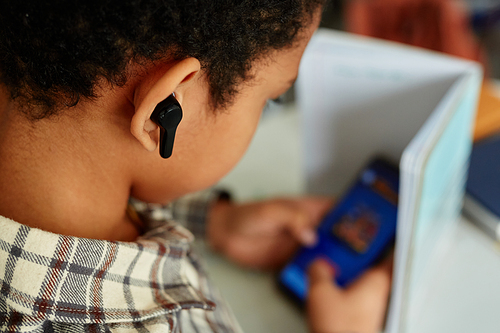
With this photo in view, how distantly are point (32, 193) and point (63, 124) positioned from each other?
82 mm

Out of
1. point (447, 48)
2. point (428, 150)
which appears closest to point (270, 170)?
point (428, 150)

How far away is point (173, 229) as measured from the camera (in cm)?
58

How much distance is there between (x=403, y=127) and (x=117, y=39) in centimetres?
52

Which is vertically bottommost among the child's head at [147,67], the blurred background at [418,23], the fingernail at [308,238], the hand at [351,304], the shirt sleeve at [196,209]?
the hand at [351,304]

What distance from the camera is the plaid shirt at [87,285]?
406 millimetres

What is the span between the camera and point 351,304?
0.64 m

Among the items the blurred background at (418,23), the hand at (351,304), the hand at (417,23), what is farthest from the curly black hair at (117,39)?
the hand at (417,23)

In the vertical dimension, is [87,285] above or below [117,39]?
below

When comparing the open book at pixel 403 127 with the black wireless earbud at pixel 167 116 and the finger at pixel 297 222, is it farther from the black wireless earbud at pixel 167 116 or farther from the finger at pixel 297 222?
the black wireless earbud at pixel 167 116

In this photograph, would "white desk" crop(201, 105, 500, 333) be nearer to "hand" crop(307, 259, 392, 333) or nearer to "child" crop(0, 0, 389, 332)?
"hand" crop(307, 259, 392, 333)

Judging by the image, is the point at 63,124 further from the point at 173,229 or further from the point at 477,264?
the point at 477,264

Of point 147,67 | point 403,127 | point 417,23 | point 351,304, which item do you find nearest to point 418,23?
point 417,23

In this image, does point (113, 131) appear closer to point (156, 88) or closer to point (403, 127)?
point (156, 88)

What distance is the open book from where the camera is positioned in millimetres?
503
